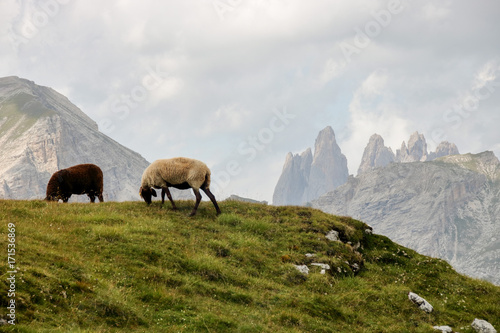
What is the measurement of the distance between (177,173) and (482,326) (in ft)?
52.0

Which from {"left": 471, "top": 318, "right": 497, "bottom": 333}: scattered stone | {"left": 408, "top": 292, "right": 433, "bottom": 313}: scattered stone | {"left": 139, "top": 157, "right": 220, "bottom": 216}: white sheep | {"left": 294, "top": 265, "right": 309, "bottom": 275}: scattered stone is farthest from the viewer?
{"left": 139, "top": 157, "right": 220, "bottom": 216}: white sheep

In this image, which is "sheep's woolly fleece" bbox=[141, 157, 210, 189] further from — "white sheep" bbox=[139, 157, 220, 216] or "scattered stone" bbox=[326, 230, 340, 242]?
"scattered stone" bbox=[326, 230, 340, 242]

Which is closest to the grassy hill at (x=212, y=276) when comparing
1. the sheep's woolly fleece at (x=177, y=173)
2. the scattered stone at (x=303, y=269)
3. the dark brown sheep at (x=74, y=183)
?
the scattered stone at (x=303, y=269)

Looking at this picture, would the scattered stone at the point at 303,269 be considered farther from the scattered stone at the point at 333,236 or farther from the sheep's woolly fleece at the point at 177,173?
the sheep's woolly fleece at the point at 177,173

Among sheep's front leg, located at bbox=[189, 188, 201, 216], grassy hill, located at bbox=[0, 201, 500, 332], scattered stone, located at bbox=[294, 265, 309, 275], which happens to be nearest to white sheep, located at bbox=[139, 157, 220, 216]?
sheep's front leg, located at bbox=[189, 188, 201, 216]

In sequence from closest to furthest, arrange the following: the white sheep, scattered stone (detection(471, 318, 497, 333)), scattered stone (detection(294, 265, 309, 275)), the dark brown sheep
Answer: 1. scattered stone (detection(471, 318, 497, 333))
2. scattered stone (detection(294, 265, 309, 275))
3. the white sheep
4. the dark brown sheep

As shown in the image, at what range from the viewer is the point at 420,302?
56.3 feet

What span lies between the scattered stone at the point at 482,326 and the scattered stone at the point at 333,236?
307 inches

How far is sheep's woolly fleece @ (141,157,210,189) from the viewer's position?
902 inches

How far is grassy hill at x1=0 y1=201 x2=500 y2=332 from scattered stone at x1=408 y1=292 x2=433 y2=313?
0.29 meters

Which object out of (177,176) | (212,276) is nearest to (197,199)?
(177,176)

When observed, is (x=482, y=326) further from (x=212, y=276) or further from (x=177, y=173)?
(x=177, y=173)

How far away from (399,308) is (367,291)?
141cm

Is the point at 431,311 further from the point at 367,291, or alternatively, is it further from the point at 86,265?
the point at 86,265
